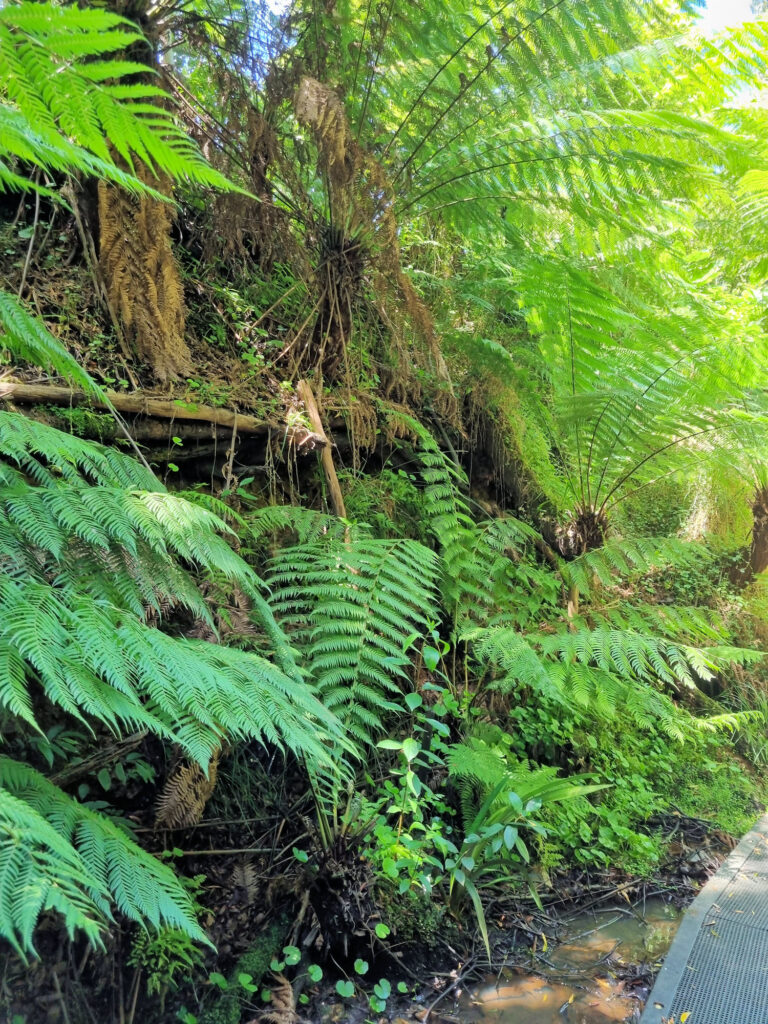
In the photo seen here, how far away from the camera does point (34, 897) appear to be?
0.73 m

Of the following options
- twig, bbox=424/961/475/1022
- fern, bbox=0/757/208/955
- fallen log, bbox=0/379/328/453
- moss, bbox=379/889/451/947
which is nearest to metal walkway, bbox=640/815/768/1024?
twig, bbox=424/961/475/1022

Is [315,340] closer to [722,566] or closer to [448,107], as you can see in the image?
[448,107]

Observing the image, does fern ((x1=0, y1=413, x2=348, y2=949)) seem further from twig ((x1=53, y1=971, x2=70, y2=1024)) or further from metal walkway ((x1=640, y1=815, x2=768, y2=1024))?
metal walkway ((x1=640, y1=815, x2=768, y2=1024))

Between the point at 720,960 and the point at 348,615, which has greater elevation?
the point at 348,615

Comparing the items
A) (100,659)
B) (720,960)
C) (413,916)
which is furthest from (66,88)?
(720,960)

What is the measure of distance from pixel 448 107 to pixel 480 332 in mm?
1173

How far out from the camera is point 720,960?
5.58 ft

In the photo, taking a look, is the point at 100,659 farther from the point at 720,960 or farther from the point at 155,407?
the point at 720,960

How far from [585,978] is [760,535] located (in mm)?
3270

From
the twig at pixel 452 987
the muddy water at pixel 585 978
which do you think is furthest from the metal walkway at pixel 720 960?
the twig at pixel 452 987

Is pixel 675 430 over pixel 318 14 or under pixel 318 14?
under

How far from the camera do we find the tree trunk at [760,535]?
4023 millimetres

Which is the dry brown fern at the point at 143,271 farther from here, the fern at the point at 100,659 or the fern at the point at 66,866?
the fern at the point at 66,866

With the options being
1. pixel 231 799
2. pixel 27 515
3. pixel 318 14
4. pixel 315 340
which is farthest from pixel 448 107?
pixel 231 799
